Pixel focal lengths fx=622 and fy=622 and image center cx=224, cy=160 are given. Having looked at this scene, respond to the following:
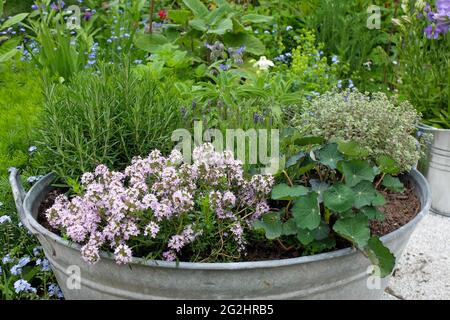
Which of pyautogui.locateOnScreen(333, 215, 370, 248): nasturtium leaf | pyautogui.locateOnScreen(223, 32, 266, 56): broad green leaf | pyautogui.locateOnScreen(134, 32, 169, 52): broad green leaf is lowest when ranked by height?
pyautogui.locateOnScreen(223, 32, 266, 56): broad green leaf

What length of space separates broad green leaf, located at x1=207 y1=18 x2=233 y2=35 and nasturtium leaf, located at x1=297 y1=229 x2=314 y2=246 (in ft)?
6.82

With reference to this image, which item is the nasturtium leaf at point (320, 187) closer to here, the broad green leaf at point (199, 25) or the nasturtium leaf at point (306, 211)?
the nasturtium leaf at point (306, 211)

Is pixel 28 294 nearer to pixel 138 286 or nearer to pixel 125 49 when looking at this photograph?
pixel 138 286

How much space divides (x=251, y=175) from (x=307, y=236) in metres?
0.34

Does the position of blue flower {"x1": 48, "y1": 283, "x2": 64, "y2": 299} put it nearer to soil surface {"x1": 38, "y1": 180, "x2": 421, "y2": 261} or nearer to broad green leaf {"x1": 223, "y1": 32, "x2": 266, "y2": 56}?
soil surface {"x1": 38, "y1": 180, "x2": 421, "y2": 261}

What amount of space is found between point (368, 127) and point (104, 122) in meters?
1.06

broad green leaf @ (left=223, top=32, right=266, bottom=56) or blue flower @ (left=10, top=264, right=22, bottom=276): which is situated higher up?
broad green leaf @ (left=223, top=32, right=266, bottom=56)

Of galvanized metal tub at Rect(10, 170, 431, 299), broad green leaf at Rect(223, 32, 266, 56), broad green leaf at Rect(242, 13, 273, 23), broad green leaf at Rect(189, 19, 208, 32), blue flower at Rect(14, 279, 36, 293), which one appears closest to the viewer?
galvanized metal tub at Rect(10, 170, 431, 299)

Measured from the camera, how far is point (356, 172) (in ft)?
7.09

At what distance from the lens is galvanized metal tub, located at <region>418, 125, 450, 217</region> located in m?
3.31

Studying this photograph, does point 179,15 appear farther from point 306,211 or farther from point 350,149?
point 306,211

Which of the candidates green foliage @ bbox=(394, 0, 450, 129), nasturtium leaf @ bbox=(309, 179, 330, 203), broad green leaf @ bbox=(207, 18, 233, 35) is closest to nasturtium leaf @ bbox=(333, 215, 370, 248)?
nasturtium leaf @ bbox=(309, 179, 330, 203)

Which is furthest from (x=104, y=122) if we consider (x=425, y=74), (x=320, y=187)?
(x=425, y=74)

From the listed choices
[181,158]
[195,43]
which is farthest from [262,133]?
[195,43]
